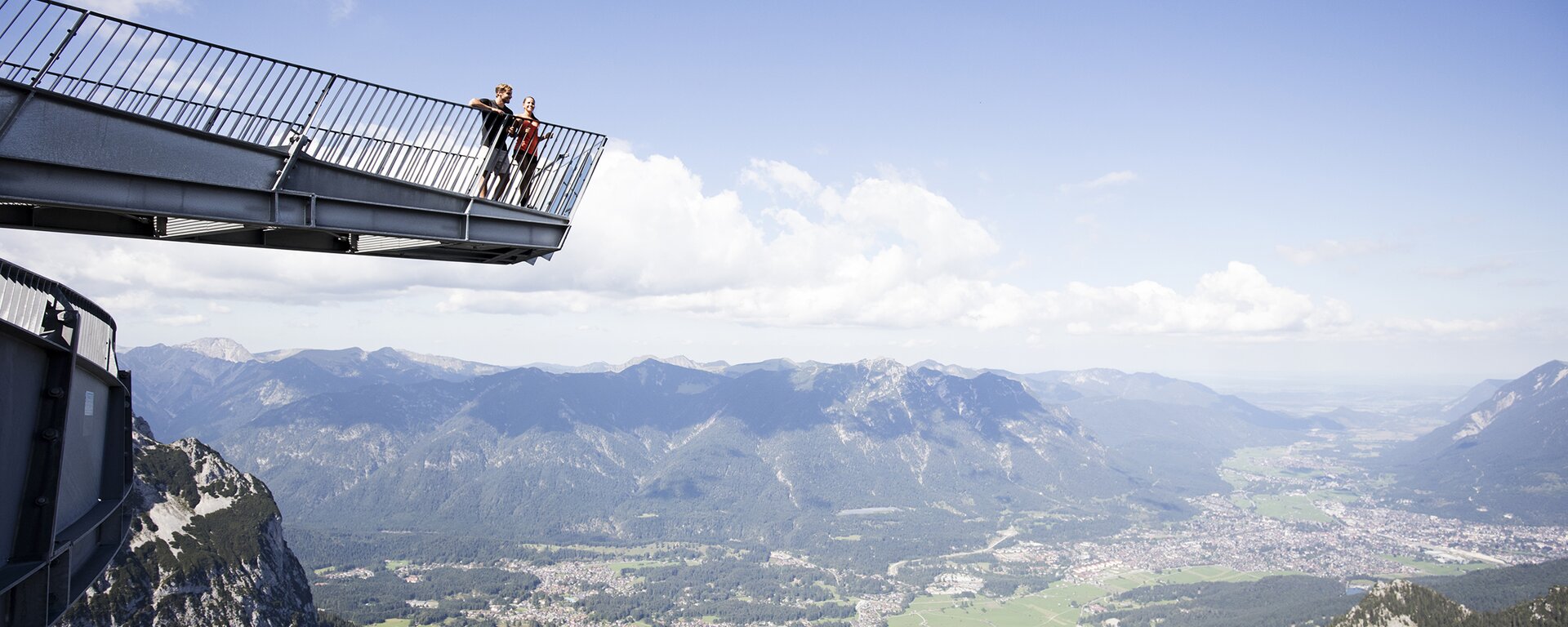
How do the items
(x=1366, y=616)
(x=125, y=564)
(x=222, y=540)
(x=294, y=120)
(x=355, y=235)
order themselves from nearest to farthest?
(x=294, y=120), (x=355, y=235), (x=125, y=564), (x=222, y=540), (x=1366, y=616)

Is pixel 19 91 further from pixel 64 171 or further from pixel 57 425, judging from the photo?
pixel 57 425

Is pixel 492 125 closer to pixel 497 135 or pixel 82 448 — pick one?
pixel 497 135

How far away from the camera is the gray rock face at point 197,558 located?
6762 cm

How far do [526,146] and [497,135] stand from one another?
545 mm

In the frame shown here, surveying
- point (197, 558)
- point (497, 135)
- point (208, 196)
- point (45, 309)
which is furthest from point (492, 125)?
point (197, 558)

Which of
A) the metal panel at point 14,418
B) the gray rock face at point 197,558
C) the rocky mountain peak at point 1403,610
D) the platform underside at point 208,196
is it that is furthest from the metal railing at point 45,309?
the rocky mountain peak at point 1403,610

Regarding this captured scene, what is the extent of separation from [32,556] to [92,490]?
3.98 meters

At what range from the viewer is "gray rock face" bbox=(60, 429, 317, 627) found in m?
67.6

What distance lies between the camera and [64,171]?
8.74 metres

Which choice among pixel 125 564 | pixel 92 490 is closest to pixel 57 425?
pixel 92 490

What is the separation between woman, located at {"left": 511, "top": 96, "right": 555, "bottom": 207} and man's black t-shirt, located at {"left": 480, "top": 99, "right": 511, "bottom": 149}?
0.26 m

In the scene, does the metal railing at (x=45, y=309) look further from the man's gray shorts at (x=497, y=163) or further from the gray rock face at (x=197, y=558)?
the gray rock face at (x=197, y=558)

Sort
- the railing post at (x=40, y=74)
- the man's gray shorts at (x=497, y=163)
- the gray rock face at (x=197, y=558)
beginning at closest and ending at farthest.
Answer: the railing post at (x=40, y=74), the man's gray shorts at (x=497, y=163), the gray rock face at (x=197, y=558)

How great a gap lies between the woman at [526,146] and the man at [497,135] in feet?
0.60
